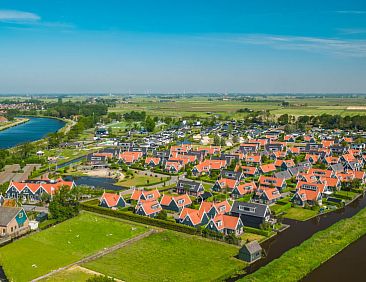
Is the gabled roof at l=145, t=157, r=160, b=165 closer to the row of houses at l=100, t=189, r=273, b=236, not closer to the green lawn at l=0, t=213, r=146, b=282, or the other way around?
the row of houses at l=100, t=189, r=273, b=236

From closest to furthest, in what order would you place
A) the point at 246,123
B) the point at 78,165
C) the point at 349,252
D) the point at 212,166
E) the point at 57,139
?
the point at 349,252 < the point at 212,166 < the point at 78,165 < the point at 57,139 < the point at 246,123

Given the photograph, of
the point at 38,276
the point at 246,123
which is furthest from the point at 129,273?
the point at 246,123

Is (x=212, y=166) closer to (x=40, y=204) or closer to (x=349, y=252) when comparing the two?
(x=40, y=204)

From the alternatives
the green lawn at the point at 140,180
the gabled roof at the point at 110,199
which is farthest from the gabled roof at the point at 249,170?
the gabled roof at the point at 110,199

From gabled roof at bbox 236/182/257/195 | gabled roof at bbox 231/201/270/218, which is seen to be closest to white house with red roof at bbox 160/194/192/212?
gabled roof at bbox 231/201/270/218

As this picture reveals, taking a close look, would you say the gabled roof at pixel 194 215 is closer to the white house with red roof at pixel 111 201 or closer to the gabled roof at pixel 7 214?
the white house with red roof at pixel 111 201
